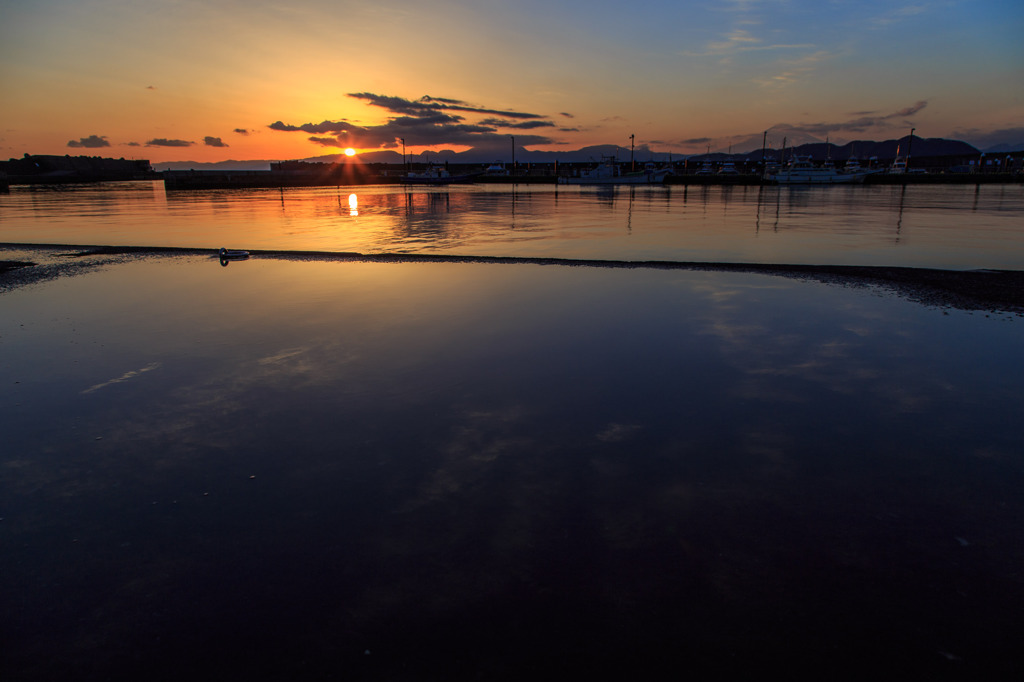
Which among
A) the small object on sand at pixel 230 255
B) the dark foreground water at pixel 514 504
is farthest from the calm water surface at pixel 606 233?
the dark foreground water at pixel 514 504

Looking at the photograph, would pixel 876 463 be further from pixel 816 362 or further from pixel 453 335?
pixel 453 335

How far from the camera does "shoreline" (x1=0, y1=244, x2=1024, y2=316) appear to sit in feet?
Result: 34.9

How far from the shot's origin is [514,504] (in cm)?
418

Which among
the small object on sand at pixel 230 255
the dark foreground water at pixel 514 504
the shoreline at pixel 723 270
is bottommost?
the dark foreground water at pixel 514 504

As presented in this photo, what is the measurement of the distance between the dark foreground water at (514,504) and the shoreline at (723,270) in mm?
2386

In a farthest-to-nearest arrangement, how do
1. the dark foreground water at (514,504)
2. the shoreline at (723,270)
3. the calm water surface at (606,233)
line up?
the calm water surface at (606,233) → the shoreline at (723,270) → the dark foreground water at (514,504)

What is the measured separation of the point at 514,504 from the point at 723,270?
10.8 meters

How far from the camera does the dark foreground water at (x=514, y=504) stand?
2963mm

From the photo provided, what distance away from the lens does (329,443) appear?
5.16 metres

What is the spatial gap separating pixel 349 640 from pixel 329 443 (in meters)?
2.41

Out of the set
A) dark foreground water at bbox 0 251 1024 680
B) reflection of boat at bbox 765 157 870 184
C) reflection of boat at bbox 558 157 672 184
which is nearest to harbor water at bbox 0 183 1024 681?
dark foreground water at bbox 0 251 1024 680

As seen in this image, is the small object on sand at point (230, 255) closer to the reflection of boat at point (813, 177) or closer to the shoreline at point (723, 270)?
the shoreline at point (723, 270)

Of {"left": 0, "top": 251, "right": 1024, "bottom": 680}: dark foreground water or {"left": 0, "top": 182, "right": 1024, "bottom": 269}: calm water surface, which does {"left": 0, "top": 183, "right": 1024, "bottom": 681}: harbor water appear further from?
{"left": 0, "top": 182, "right": 1024, "bottom": 269}: calm water surface

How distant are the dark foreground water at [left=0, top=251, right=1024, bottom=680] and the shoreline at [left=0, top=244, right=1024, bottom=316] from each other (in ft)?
7.83
